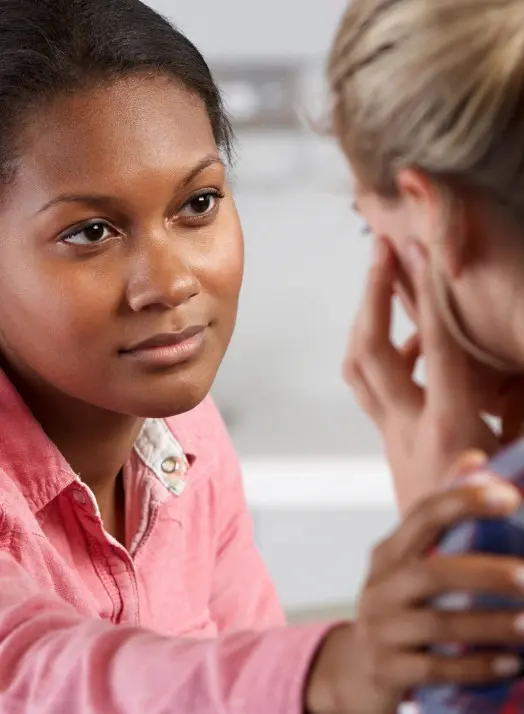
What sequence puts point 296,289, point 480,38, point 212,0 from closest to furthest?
point 480,38 < point 212,0 < point 296,289

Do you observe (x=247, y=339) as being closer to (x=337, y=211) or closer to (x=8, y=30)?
(x=337, y=211)

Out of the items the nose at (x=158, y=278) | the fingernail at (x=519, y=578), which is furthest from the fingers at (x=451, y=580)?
the nose at (x=158, y=278)

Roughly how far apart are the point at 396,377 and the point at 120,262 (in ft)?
0.47

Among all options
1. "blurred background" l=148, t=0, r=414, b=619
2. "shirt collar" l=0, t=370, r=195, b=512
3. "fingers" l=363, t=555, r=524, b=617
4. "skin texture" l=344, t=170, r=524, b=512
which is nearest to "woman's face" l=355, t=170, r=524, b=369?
"skin texture" l=344, t=170, r=524, b=512

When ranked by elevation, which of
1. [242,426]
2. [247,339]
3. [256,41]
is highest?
[256,41]

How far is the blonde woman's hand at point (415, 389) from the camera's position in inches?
18.1

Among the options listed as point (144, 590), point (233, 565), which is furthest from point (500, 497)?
point (233, 565)

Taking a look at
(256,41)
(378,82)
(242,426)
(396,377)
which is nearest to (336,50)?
(378,82)

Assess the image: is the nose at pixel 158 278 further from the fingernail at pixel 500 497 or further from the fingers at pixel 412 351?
the fingernail at pixel 500 497

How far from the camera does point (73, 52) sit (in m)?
0.56

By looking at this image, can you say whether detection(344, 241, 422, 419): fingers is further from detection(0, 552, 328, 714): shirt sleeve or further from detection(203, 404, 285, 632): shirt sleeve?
detection(203, 404, 285, 632): shirt sleeve

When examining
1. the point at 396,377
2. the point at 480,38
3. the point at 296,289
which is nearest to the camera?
the point at 480,38

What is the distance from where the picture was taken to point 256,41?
1.39 m

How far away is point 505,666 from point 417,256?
168 millimetres
